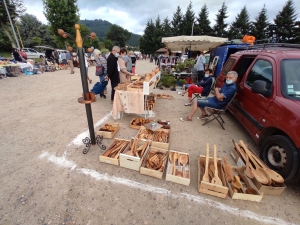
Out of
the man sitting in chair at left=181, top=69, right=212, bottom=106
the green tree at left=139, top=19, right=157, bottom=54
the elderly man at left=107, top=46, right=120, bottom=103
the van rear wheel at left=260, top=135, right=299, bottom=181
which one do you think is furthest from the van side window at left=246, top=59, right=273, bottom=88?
the green tree at left=139, top=19, right=157, bottom=54

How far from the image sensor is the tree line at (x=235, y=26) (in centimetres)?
3080

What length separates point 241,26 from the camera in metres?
34.8

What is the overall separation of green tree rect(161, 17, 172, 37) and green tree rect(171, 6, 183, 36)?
1313 mm

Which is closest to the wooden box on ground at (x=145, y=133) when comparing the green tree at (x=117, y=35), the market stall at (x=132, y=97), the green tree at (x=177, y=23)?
the market stall at (x=132, y=97)

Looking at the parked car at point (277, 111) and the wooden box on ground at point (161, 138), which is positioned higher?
the parked car at point (277, 111)

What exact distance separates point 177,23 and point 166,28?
375 centimetres

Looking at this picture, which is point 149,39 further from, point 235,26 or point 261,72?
point 261,72

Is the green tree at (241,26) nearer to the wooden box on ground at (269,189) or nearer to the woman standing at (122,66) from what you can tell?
the woman standing at (122,66)

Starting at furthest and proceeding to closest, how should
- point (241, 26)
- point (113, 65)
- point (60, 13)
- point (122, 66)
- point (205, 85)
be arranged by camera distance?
point (241, 26), point (60, 13), point (205, 85), point (122, 66), point (113, 65)

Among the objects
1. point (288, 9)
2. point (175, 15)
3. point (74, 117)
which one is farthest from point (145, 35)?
point (74, 117)

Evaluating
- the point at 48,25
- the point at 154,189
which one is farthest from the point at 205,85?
the point at 48,25

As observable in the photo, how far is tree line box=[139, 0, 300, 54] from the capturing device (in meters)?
30.8

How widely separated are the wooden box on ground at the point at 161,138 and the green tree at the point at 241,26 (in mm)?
40866

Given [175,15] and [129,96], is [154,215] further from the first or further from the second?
[175,15]
